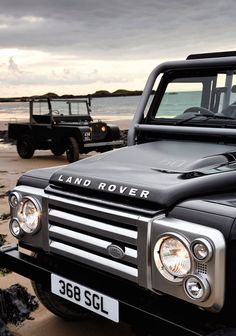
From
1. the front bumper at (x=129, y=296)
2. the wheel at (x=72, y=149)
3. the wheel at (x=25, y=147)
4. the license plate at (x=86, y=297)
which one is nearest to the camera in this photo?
the front bumper at (x=129, y=296)

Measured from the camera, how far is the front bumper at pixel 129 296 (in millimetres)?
2168

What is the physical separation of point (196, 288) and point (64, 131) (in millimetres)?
11203

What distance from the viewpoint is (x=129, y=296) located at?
2438 mm

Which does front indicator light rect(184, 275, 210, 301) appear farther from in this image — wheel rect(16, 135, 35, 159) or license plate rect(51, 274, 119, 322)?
wheel rect(16, 135, 35, 159)

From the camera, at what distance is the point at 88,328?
3463 mm

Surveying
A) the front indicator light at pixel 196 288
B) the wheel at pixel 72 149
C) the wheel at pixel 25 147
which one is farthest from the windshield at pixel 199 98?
the wheel at pixel 25 147

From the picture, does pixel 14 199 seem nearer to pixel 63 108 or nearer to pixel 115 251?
pixel 115 251

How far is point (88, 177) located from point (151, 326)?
2.89 feet

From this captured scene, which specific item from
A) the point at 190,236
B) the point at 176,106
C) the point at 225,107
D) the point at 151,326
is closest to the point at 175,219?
the point at 190,236

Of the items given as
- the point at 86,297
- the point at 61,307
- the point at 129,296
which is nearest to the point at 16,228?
the point at 86,297

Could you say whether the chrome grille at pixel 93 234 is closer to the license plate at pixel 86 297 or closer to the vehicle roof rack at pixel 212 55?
the license plate at pixel 86 297

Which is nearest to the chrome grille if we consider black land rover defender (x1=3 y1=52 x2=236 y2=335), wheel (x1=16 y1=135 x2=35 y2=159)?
black land rover defender (x1=3 y1=52 x2=236 y2=335)

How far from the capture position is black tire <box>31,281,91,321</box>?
339 cm

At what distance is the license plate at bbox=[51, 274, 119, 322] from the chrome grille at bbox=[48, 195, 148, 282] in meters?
0.14
